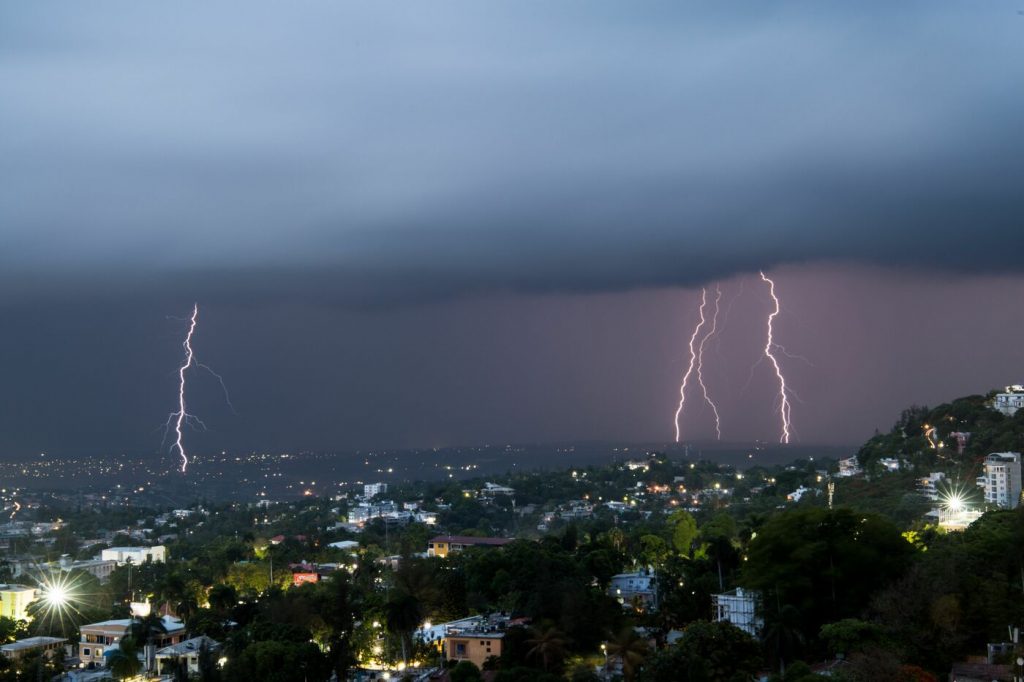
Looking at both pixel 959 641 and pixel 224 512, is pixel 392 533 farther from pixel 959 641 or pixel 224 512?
pixel 959 641

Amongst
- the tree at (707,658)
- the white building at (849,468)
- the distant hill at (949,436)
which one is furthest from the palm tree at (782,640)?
the white building at (849,468)

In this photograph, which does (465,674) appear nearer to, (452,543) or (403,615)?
(403,615)

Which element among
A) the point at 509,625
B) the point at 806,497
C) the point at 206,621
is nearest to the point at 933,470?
the point at 806,497

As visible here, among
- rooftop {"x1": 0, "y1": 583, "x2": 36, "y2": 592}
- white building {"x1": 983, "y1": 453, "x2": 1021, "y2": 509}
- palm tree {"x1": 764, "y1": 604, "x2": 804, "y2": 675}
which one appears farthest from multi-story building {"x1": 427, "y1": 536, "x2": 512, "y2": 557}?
palm tree {"x1": 764, "y1": 604, "x2": 804, "y2": 675}

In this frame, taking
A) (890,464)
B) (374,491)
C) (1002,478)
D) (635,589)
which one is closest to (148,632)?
(635,589)

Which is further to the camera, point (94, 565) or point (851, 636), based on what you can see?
point (94, 565)

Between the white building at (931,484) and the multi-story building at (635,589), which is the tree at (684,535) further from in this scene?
the white building at (931,484)

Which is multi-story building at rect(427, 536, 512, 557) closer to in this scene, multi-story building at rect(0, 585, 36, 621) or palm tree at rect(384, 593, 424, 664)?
multi-story building at rect(0, 585, 36, 621)
